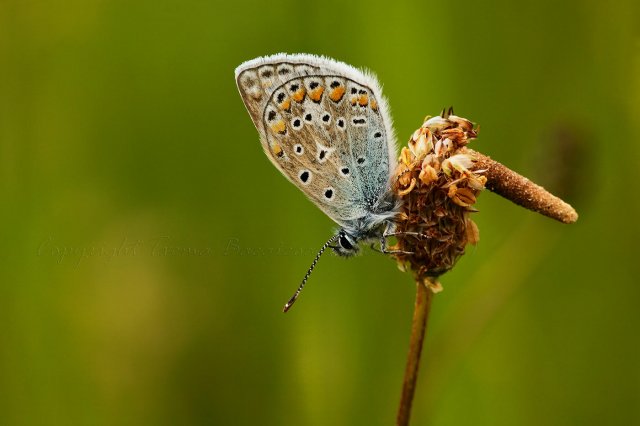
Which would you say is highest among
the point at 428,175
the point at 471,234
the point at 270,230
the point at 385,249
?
the point at 428,175

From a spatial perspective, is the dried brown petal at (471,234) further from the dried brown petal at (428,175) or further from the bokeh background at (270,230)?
the bokeh background at (270,230)

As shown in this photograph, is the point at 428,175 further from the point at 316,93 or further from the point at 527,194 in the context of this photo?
the point at 316,93

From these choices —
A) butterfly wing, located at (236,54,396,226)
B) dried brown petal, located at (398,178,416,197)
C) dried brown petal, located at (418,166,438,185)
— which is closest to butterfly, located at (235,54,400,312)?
butterfly wing, located at (236,54,396,226)

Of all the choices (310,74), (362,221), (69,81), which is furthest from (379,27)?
(69,81)

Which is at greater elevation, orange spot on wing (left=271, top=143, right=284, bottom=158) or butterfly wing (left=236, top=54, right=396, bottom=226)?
butterfly wing (left=236, top=54, right=396, bottom=226)

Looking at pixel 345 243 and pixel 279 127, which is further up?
pixel 279 127

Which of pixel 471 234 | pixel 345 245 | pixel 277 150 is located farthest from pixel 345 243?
pixel 471 234

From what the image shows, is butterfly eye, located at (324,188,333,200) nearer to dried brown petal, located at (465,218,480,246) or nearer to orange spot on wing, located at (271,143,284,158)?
orange spot on wing, located at (271,143,284,158)
